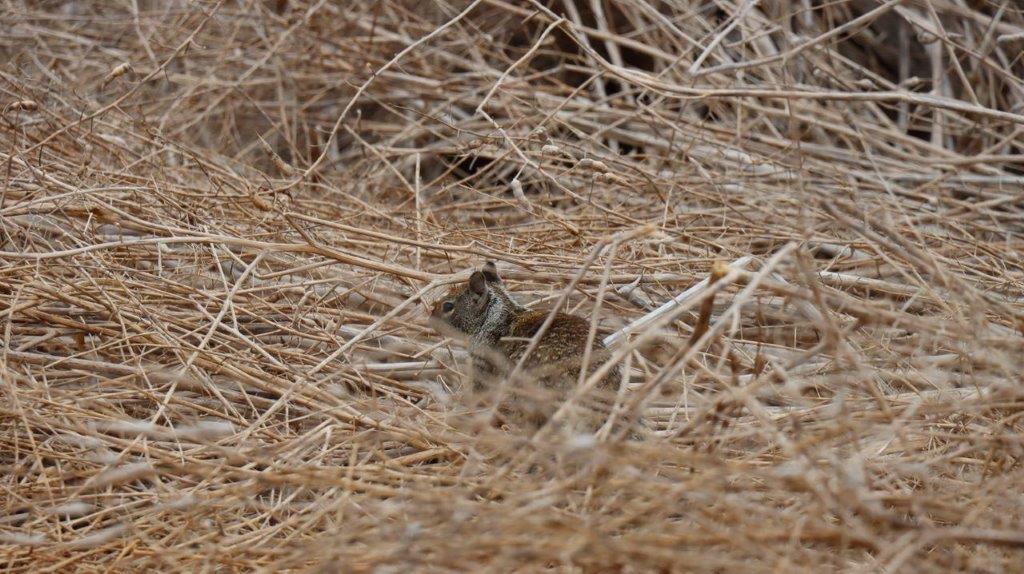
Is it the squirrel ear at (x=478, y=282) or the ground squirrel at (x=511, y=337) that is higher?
the squirrel ear at (x=478, y=282)

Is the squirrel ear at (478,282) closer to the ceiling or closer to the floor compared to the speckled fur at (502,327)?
closer to the ceiling

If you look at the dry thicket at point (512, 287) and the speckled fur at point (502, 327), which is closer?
the dry thicket at point (512, 287)

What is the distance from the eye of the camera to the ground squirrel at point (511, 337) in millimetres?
2965

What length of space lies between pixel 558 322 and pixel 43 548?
4.89 ft

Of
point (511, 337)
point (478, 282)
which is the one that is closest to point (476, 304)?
point (478, 282)

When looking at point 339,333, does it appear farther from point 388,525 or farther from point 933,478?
point 933,478

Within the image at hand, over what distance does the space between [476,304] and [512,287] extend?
483mm

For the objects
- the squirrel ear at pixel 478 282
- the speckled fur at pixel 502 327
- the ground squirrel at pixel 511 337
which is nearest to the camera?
the ground squirrel at pixel 511 337

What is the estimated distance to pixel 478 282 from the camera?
3.51 m

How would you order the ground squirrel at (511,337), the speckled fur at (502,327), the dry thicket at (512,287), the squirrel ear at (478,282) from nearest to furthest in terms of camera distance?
the dry thicket at (512,287), the ground squirrel at (511,337), the speckled fur at (502,327), the squirrel ear at (478,282)

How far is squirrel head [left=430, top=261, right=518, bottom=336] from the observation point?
352 cm

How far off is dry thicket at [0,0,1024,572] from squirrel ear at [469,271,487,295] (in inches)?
3.1

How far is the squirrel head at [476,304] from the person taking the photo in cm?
352

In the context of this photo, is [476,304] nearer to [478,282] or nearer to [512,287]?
[478,282]
